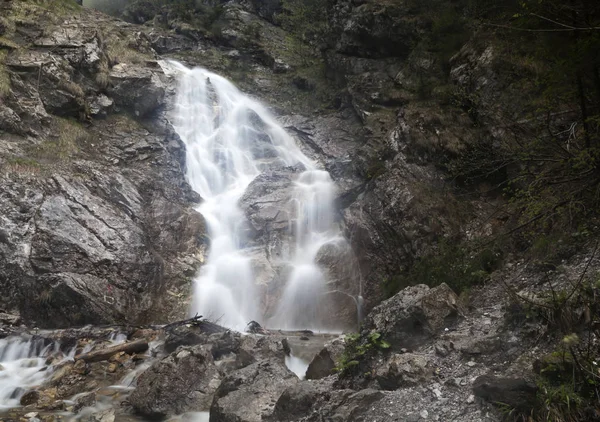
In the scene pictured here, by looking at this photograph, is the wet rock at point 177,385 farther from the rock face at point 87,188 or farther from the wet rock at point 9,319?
the wet rock at point 9,319

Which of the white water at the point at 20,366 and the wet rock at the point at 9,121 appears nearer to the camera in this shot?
the white water at the point at 20,366

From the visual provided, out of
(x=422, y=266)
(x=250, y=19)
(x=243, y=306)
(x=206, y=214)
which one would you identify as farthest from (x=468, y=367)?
(x=250, y=19)

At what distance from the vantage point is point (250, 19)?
35062 millimetres

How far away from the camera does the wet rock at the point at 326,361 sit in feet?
25.0

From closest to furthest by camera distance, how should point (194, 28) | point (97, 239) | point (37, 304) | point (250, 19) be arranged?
point (37, 304) → point (97, 239) → point (194, 28) → point (250, 19)

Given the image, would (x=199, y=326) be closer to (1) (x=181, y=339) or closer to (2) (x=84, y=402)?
(1) (x=181, y=339)

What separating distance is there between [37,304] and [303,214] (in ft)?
29.5

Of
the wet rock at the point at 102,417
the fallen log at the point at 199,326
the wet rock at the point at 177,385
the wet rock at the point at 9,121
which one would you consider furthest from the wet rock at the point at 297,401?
the wet rock at the point at 9,121

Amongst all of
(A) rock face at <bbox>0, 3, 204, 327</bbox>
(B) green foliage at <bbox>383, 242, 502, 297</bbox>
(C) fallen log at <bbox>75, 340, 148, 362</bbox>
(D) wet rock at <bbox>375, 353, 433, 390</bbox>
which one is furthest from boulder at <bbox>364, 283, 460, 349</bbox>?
(A) rock face at <bbox>0, 3, 204, 327</bbox>

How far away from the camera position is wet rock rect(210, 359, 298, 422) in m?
6.16

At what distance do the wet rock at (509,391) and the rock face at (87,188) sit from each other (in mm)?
9869

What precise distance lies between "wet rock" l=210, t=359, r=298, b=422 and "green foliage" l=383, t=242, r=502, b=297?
4429 mm

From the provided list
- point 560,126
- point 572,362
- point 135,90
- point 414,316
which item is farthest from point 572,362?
point 135,90

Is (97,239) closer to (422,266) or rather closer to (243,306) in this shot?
(243,306)
